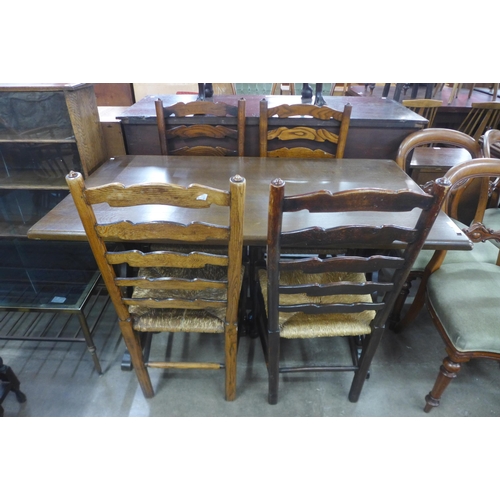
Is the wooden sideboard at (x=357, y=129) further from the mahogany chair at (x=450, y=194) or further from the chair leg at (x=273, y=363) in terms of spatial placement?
the chair leg at (x=273, y=363)

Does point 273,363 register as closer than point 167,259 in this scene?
No

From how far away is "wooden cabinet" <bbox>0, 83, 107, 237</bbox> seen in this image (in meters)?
1.60

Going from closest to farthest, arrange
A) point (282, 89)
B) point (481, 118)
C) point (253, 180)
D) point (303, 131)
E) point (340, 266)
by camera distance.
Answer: point (340, 266) → point (253, 180) → point (303, 131) → point (481, 118) → point (282, 89)

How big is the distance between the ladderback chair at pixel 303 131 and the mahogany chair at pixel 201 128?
0.13m

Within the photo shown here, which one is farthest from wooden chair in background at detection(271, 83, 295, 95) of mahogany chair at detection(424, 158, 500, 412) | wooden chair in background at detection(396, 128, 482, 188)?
mahogany chair at detection(424, 158, 500, 412)

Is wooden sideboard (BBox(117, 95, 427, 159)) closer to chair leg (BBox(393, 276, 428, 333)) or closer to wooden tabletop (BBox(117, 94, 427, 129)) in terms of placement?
wooden tabletop (BBox(117, 94, 427, 129))

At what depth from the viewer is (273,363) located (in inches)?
52.5

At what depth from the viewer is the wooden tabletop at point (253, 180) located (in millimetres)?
1150

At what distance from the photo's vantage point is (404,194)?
84 cm

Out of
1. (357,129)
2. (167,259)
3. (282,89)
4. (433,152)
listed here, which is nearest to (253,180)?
(167,259)

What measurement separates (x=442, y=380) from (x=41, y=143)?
7.48 feet

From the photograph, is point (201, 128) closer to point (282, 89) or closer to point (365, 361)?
point (365, 361)

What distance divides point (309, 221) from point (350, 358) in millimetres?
926
